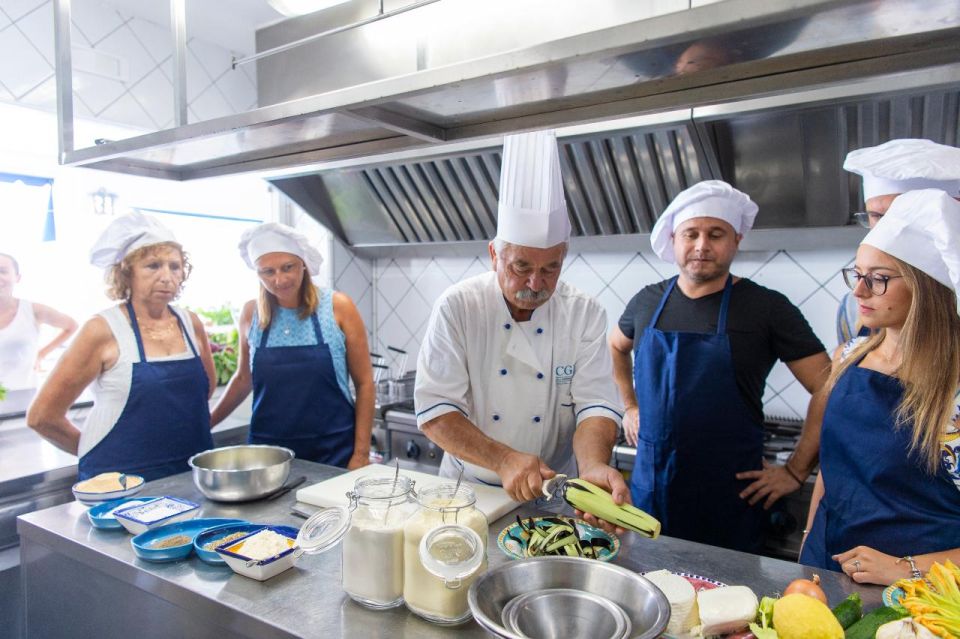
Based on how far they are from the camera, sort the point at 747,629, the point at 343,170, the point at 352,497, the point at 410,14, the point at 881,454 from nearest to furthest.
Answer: the point at 747,629 → the point at 352,497 → the point at 881,454 → the point at 410,14 → the point at 343,170

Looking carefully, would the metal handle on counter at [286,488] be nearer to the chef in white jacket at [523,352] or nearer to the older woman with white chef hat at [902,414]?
the chef in white jacket at [523,352]

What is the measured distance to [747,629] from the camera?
1.06 meters

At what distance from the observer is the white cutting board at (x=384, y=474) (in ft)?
5.33

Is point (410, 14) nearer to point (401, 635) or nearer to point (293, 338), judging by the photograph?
point (293, 338)

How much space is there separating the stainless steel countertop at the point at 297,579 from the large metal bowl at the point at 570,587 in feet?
0.40

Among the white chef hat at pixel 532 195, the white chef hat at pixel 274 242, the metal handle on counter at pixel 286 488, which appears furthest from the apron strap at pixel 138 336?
the white chef hat at pixel 532 195

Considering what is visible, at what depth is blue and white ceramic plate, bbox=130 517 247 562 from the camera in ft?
4.61

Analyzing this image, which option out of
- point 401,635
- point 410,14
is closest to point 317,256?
point 410,14

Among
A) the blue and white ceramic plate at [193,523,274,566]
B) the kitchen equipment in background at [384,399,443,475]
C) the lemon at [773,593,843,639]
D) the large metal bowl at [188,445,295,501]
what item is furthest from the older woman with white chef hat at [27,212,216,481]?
the lemon at [773,593,843,639]

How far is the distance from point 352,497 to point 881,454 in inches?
48.1

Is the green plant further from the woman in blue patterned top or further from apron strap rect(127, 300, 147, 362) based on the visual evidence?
apron strap rect(127, 300, 147, 362)

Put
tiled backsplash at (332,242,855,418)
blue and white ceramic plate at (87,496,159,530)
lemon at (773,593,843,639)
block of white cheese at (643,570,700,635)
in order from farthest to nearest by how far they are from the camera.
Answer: tiled backsplash at (332,242,855,418) → blue and white ceramic plate at (87,496,159,530) → block of white cheese at (643,570,700,635) → lemon at (773,593,843,639)

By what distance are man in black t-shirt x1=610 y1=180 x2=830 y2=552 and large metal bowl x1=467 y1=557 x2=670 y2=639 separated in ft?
3.88

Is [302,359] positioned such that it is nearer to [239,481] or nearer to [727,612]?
[239,481]
